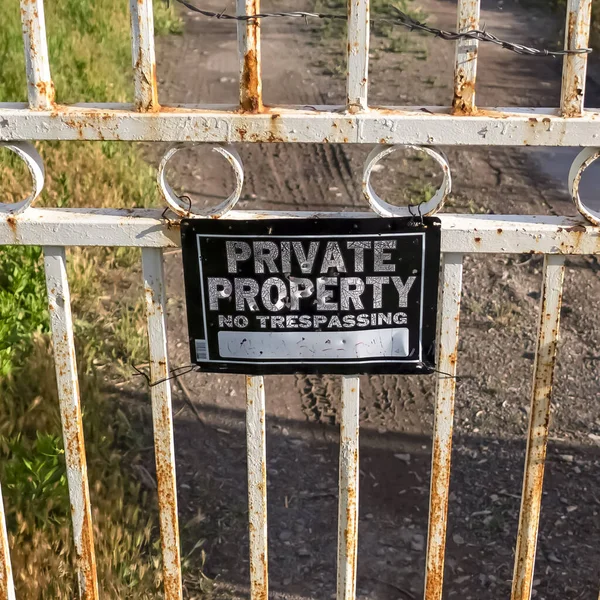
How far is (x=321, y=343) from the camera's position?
5.80ft

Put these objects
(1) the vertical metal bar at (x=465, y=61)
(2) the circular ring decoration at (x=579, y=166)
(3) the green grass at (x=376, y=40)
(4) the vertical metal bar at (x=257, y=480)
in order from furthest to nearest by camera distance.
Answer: (3) the green grass at (x=376, y=40) < (4) the vertical metal bar at (x=257, y=480) < (2) the circular ring decoration at (x=579, y=166) < (1) the vertical metal bar at (x=465, y=61)

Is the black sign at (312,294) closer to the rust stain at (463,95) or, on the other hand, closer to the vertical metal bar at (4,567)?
the rust stain at (463,95)

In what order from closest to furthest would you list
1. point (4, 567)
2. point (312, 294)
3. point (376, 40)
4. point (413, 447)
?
point (312, 294) → point (4, 567) → point (413, 447) → point (376, 40)

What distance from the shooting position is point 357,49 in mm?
1529

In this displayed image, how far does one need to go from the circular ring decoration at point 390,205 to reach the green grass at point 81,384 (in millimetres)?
1395

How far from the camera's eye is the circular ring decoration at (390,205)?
1598mm

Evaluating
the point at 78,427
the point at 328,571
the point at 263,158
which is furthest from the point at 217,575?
the point at 263,158

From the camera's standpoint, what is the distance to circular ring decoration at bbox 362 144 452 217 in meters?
1.60

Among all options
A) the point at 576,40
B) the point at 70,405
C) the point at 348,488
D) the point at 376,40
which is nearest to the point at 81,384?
the point at 70,405

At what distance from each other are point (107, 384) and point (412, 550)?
1.44m

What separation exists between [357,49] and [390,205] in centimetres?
29

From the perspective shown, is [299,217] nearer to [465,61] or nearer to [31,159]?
[465,61]

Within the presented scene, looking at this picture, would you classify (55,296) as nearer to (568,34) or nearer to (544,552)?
(568,34)

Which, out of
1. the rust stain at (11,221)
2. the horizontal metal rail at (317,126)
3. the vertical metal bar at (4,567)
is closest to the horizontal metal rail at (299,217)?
the rust stain at (11,221)
